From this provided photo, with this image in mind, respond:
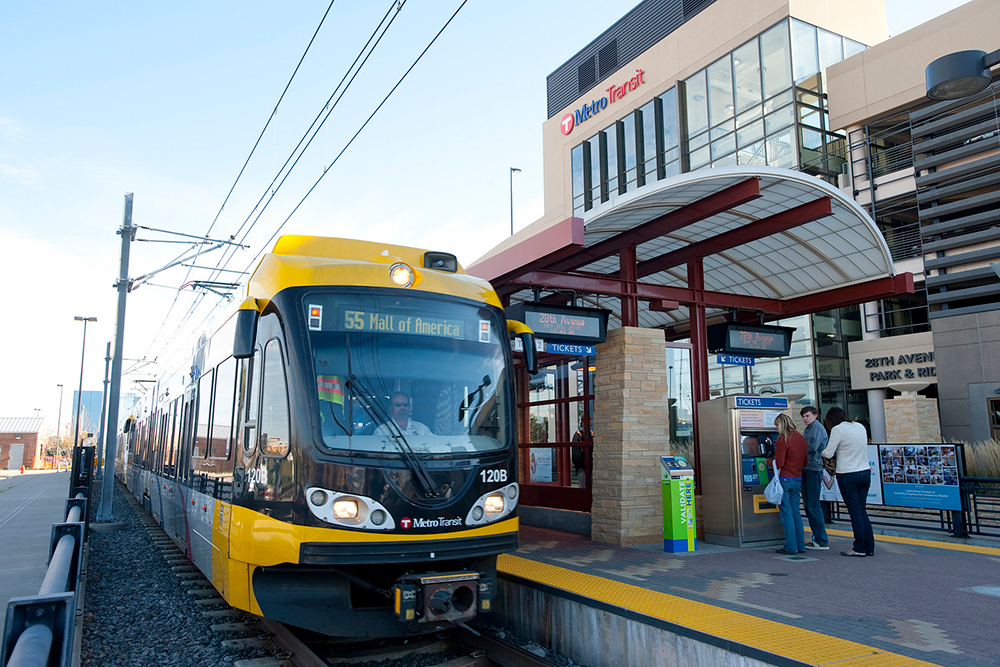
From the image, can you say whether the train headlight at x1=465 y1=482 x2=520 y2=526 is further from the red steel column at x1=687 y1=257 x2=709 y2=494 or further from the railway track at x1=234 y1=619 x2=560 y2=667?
the red steel column at x1=687 y1=257 x2=709 y2=494

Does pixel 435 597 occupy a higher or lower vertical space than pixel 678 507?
lower

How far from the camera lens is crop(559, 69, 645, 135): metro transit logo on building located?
29.4 metres

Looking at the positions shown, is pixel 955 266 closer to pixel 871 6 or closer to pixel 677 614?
pixel 871 6

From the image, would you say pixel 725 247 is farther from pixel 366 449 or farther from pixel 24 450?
pixel 24 450

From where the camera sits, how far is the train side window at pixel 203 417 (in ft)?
25.2

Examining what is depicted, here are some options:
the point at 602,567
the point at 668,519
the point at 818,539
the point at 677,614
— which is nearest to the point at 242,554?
the point at 677,614

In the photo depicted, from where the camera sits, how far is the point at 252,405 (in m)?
5.96

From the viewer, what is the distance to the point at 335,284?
5742 mm

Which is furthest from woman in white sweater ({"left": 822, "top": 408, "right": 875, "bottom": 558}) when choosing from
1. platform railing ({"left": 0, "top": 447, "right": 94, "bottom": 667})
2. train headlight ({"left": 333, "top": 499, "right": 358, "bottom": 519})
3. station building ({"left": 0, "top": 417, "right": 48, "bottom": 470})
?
station building ({"left": 0, "top": 417, "right": 48, "bottom": 470})

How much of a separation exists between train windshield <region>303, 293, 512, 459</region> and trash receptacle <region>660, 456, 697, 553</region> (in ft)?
12.7

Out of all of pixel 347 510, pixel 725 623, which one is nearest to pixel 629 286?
pixel 725 623

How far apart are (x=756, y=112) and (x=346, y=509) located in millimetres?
23639

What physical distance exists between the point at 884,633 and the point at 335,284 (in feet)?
15.5

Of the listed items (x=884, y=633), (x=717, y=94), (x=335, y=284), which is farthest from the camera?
(x=717, y=94)
